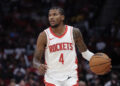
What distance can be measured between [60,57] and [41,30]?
8901 millimetres

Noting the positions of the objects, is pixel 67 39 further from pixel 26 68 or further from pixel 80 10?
pixel 80 10

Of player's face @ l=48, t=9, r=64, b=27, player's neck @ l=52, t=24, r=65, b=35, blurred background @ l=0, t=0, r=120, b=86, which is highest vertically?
player's face @ l=48, t=9, r=64, b=27

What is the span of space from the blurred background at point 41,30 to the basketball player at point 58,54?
3.82 m

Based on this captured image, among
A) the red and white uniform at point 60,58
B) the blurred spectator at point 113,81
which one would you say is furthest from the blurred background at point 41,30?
the red and white uniform at point 60,58

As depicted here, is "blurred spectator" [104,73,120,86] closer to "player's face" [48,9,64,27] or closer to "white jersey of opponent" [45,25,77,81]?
"white jersey of opponent" [45,25,77,81]

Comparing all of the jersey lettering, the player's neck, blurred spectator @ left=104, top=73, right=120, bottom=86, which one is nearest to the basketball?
the jersey lettering

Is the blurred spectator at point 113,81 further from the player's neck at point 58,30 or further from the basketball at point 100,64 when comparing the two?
the player's neck at point 58,30

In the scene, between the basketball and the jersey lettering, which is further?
the basketball

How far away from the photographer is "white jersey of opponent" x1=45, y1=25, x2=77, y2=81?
4781 millimetres

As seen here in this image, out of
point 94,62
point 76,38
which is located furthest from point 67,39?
point 94,62

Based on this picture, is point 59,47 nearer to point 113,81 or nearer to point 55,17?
point 55,17

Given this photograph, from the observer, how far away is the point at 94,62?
500cm

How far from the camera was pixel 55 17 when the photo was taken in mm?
4840

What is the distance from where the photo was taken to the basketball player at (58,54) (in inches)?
188
